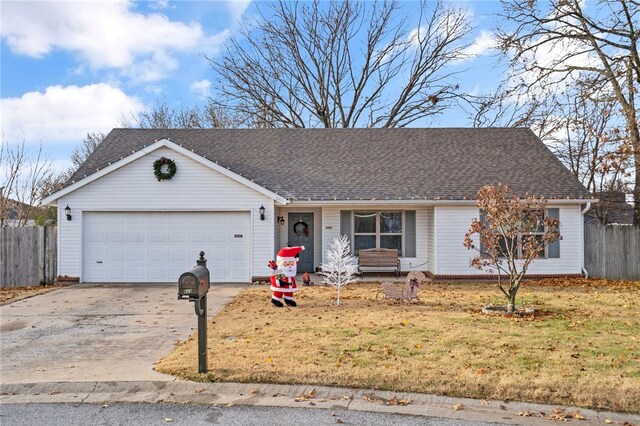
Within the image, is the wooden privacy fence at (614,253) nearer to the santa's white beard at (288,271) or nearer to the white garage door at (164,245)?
the santa's white beard at (288,271)

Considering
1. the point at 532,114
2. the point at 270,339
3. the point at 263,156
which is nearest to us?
the point at 270,339

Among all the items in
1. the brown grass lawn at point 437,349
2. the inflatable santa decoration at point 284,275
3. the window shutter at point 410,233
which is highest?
the window shutter at point 410,233

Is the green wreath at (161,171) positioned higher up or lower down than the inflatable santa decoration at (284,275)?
higher up

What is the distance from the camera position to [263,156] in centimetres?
1862

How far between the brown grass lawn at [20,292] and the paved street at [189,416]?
8.32 meters

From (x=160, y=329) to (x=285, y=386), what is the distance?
4.11 m

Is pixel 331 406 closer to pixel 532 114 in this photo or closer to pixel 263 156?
pixel 263 156

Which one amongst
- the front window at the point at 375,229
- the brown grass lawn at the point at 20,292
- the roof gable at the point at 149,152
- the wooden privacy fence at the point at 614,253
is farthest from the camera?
the wooden privacy fence at the point at 614,253

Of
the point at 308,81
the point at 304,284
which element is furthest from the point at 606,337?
the point at 308,81

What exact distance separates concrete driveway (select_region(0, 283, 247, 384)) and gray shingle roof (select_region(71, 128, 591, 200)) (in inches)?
191

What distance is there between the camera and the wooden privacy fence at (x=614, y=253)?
57.1ft

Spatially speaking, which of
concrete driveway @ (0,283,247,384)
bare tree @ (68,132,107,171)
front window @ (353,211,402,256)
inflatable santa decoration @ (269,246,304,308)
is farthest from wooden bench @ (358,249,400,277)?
bare tree @ (68,132,107,171)

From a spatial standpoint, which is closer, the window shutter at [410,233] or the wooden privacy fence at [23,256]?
the wooden privacy fence at [23,256]

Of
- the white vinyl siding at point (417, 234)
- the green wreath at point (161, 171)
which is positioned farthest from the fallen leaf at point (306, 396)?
the white vinyl siding at point (417, 234)
